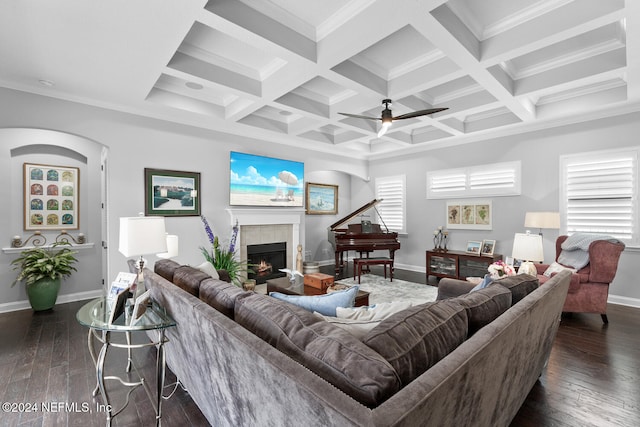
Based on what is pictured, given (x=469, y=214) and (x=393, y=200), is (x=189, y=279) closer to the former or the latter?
(x=469, y=214)

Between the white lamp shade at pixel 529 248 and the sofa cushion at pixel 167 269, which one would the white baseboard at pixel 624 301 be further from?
the sofa cushion at pixel 167 269

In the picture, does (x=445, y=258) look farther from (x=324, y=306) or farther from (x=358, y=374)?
A: (x=358, y=374)

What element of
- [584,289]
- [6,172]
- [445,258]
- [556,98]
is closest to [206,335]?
[584,289]

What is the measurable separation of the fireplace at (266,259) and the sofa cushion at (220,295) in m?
3.52

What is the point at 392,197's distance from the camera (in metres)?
7.28

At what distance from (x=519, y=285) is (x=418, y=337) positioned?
1.30 metres

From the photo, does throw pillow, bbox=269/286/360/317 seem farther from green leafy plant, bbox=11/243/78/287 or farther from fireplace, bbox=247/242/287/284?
green leafy plant, bbox=11/243/78/287

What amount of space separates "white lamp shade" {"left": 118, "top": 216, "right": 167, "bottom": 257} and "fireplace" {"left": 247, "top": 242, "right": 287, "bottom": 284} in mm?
3172

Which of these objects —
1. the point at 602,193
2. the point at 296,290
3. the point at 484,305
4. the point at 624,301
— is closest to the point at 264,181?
the point at 296,290

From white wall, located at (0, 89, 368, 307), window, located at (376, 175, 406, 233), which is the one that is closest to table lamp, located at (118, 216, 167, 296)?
white wall, located at (0, 89, 368, 307)

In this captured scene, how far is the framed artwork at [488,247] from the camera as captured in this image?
550cm

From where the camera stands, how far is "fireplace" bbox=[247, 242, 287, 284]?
5551 millimetres

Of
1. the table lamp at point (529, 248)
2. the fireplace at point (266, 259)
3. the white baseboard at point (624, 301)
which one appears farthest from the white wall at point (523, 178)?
the fireplace at point (266, 259)

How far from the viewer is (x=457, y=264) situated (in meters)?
5.55
